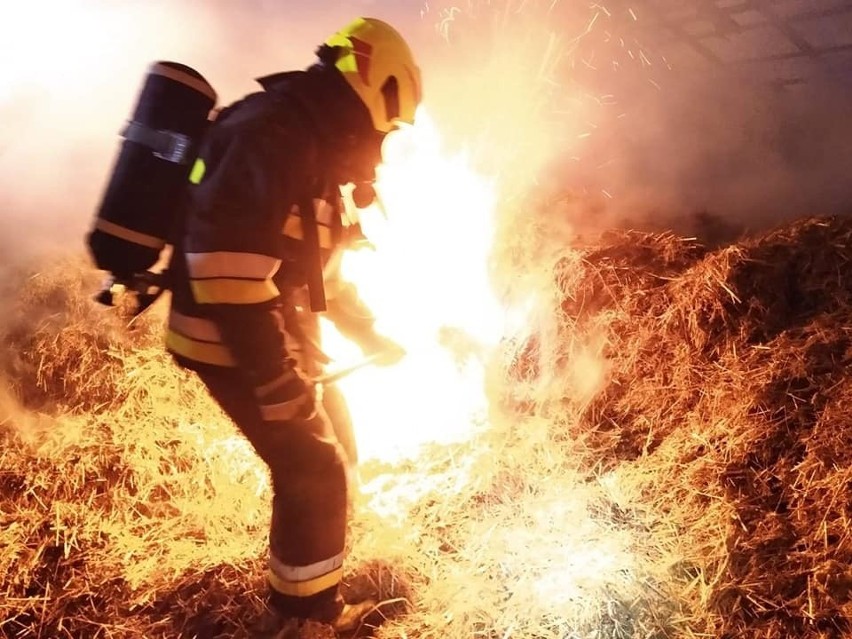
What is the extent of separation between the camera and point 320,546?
2793mm

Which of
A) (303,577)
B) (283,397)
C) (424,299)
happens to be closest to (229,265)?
(283,397)

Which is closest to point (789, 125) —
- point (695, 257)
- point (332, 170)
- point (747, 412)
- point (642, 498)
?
point (695, 257)

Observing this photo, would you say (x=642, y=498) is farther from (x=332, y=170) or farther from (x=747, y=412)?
(x=332, y=170)

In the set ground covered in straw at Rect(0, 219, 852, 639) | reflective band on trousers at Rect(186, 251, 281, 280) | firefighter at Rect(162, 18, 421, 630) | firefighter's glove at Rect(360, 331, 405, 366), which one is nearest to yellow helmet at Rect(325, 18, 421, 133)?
firefighter at Rect(162, 18, 421, 630)

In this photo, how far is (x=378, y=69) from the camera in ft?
8.51

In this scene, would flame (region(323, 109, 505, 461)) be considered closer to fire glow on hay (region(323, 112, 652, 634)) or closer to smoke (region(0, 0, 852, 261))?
fire glow on hay (region(323, 112, 652, 634))

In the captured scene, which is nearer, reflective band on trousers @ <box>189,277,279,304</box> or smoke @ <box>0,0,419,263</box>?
reflective band on trousers @ <box>189,277,279,304</box>

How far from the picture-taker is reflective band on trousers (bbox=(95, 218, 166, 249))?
99.0 inches

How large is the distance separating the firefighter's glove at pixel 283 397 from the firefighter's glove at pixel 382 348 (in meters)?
0.89

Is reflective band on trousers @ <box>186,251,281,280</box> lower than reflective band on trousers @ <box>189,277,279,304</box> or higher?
higher

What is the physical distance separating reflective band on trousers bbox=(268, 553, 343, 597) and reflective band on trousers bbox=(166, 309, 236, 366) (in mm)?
926

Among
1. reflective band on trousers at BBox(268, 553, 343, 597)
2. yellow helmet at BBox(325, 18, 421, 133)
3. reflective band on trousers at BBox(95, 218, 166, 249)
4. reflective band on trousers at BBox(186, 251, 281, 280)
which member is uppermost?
yellow helmet at BBox(325, 18, 421, 133)

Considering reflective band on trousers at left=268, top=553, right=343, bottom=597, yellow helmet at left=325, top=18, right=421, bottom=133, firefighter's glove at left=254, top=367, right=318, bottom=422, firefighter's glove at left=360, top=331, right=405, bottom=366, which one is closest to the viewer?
firefighter's glove at left=254, top=367, right=318, bottom=422

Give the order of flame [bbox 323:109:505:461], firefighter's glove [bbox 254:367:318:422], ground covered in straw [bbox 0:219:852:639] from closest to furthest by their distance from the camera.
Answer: firefighter's glove [bbox 254:367:318:422] → ground covered in straw [bbox 0:219:852:639] → flame [bbox 323:109:505:461]
